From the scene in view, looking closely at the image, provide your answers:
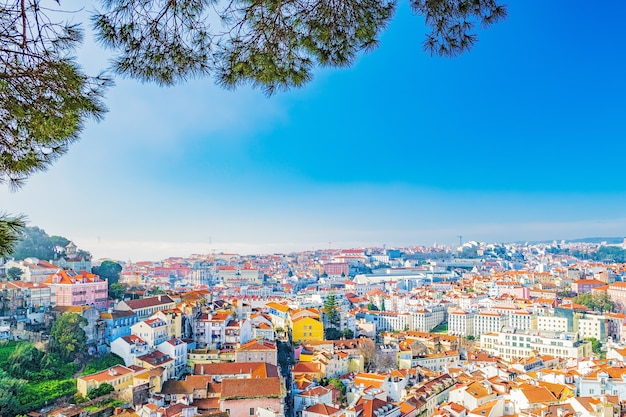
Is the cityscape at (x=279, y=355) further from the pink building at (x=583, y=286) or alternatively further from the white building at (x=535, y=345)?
the pink building at (x=583, y=286)

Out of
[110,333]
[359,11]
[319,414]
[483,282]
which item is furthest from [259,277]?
[359,11]

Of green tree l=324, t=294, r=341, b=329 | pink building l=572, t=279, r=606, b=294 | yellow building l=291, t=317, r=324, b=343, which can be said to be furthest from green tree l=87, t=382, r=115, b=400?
pink building l=572, t=279, r=606, b=294

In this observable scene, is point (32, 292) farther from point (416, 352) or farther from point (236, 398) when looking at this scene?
point (416, 352)

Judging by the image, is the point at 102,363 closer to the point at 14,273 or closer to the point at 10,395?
the point at 10,395

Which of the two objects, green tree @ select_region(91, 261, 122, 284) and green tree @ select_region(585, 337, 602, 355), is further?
green tree @ select_region(91, 261, 122, 284)

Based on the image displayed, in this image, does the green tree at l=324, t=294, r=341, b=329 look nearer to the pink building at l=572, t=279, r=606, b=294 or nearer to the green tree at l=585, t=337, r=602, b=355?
the green tree at l=585, t=337, r=602, b=355
